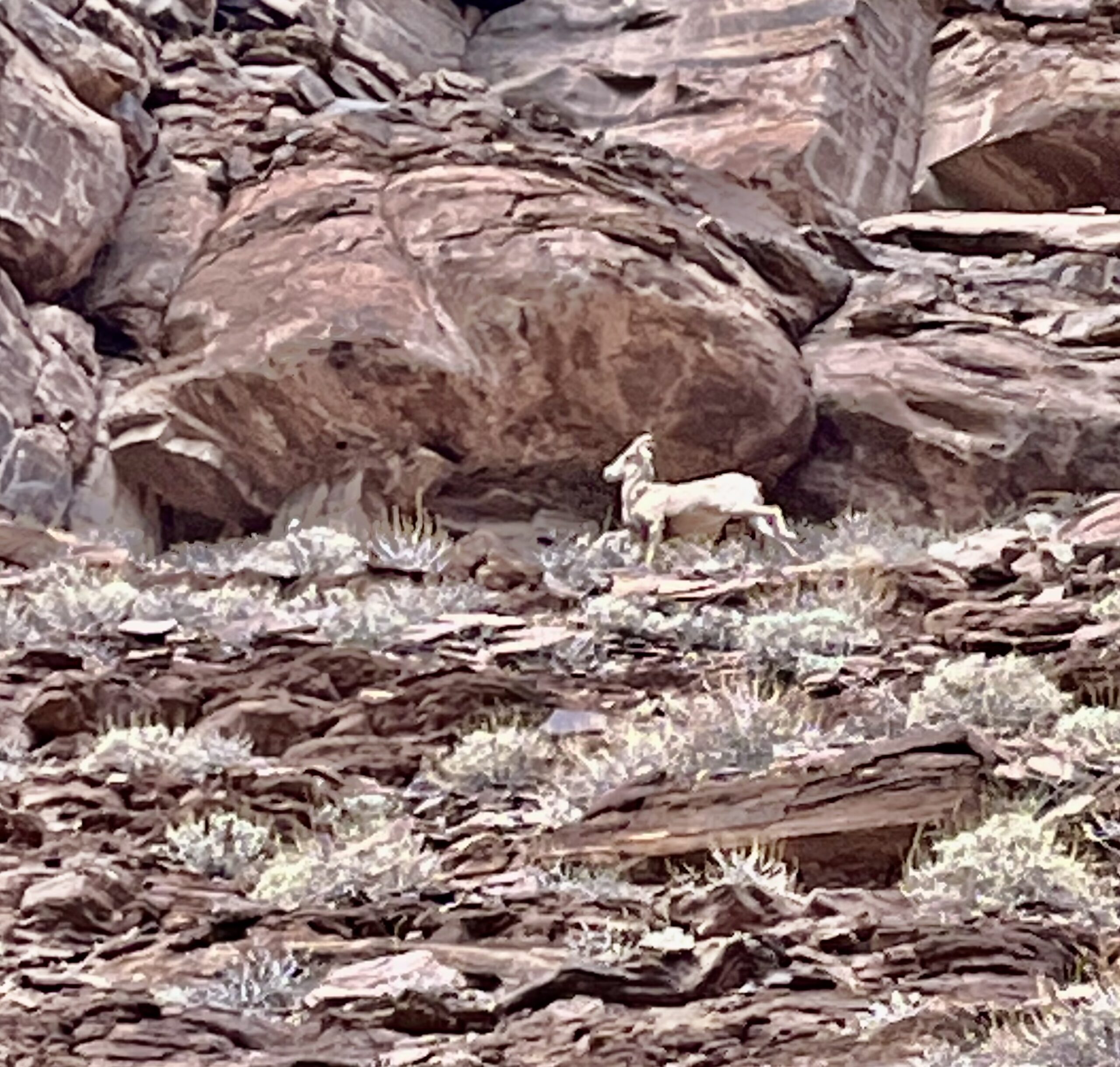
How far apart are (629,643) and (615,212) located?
719 cm

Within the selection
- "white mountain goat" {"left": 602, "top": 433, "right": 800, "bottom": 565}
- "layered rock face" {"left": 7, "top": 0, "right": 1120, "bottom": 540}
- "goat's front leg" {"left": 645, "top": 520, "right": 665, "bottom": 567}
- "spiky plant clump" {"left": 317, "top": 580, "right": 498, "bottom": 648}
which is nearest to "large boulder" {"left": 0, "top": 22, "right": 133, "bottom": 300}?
"layered rock face" {"left": 7, "top": 0, "right": 1120, "bottom": 540}

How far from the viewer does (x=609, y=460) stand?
664 inches

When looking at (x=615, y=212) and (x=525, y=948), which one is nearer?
(x=525, y=948)

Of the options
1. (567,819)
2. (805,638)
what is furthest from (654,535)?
(567,819)

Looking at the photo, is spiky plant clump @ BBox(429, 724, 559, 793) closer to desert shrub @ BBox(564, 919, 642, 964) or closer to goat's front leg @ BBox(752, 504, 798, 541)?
desert shrub @ BBox(564, 919, 642, 964)

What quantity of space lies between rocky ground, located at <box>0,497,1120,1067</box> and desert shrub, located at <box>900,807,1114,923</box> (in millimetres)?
13

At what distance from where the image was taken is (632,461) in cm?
1567

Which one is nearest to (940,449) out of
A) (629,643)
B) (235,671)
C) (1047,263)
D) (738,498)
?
(738,498)

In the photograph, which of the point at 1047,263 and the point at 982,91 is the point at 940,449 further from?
the point at 982,91

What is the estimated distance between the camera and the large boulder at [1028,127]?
898 inches

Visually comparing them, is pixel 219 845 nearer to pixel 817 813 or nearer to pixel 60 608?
pixel 817 813

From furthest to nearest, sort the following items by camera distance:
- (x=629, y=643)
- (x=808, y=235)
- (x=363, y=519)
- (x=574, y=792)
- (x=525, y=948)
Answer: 1. (x=808, y=235)
2. (x=363, y=519)
3. (x=629, y=643)
4. (x=574, y=792)
5. (x=525, y=948)

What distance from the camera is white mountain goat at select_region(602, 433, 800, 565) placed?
14.7 m

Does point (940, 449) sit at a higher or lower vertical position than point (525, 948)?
lower
